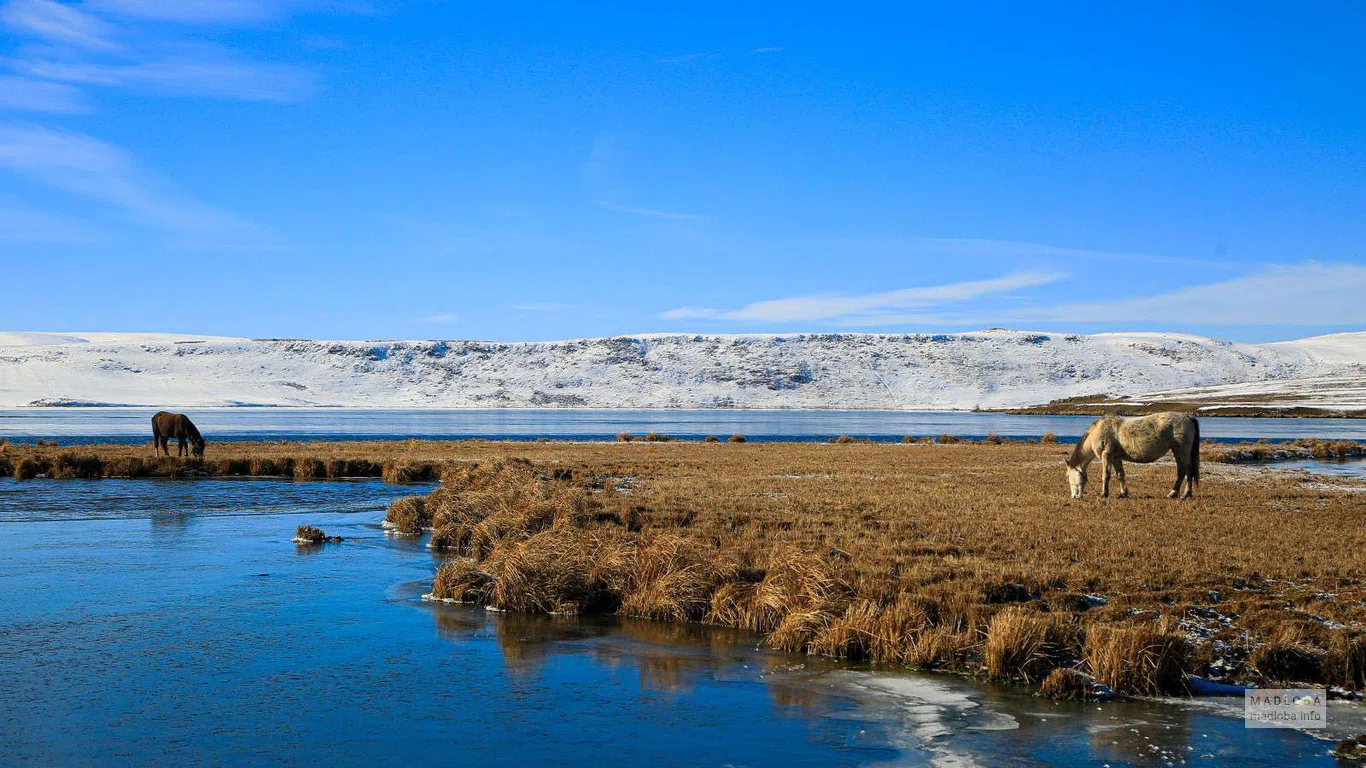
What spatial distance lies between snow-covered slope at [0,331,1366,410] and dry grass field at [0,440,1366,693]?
137m

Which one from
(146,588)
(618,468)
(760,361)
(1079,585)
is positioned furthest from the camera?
(760,361)

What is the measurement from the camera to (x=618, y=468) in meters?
32.0

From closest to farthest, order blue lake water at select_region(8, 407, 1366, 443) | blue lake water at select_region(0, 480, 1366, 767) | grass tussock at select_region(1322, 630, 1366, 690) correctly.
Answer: blue lake water at select_region(0, 480, 1366, 767) → grass tussock at select_region(1322, 630, 1366, 690) → blue lake water at select_region(8, 407, 1366, 443)

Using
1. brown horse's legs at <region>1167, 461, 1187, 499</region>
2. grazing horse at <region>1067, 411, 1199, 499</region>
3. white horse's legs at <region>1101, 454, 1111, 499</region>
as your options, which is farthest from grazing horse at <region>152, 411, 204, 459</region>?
brown horse's legs at <region>1167, 461, 1187, 499</region>

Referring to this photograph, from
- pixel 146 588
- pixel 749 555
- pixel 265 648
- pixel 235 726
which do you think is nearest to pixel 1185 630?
pixel 749 555

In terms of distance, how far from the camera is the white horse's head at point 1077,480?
72.4 feet

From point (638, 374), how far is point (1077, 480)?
163m

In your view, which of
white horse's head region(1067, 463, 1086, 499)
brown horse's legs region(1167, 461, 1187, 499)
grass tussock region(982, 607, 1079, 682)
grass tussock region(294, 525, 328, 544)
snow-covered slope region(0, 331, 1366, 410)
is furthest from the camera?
snow-covered slope region(0, 331, 1366, 410)

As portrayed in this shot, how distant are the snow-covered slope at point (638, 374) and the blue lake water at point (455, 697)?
5759 inches

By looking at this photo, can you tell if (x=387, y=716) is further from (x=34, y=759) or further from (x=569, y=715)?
(x=34, y=759)

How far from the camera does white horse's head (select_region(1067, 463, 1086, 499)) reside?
72.4ft

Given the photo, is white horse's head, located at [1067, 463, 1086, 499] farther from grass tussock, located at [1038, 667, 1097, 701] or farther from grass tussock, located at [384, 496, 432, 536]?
grass tussock, located at [384, 496, 432, 536]

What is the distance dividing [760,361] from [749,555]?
7124 inches

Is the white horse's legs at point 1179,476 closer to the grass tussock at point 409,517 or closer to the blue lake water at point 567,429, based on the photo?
the grass tussock at point 409,517
